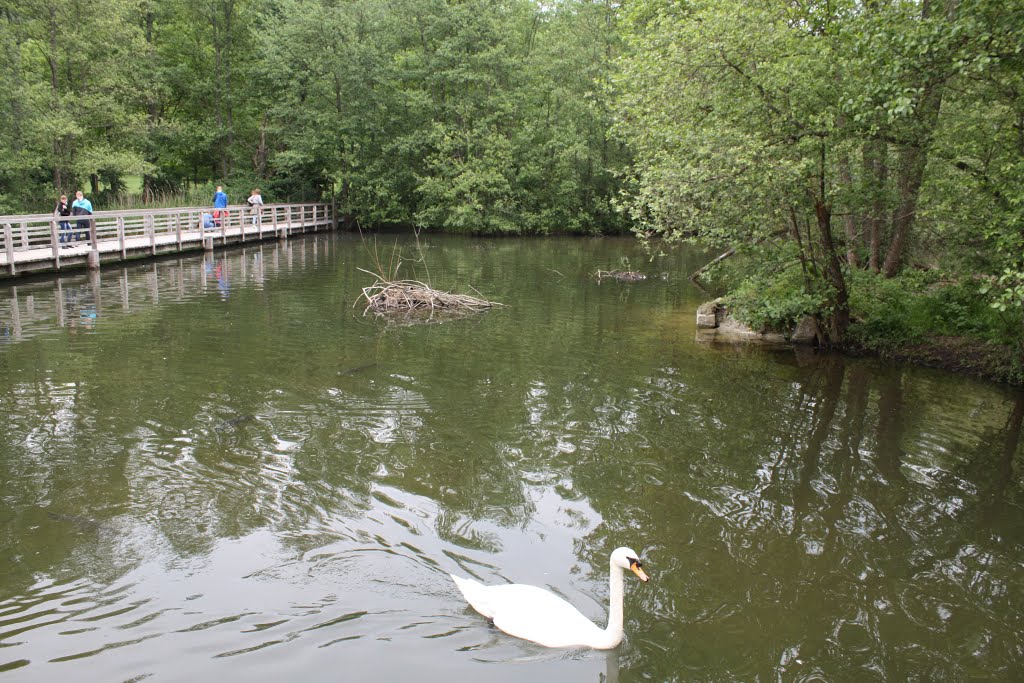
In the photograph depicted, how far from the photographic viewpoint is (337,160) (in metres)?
39.8

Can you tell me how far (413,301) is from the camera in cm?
1605

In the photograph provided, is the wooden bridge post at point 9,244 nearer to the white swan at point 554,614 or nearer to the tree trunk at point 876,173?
the white swan at point 554,614

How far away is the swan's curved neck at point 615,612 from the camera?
4.52 meters

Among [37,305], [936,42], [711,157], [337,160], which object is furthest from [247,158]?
[936,42]

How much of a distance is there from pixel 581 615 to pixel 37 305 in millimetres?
15177

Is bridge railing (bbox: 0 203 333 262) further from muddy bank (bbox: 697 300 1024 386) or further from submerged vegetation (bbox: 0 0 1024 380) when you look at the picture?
muddy bank (bbox: 697 300 1024 386)

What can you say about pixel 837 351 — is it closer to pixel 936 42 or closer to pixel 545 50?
pixel 936 42

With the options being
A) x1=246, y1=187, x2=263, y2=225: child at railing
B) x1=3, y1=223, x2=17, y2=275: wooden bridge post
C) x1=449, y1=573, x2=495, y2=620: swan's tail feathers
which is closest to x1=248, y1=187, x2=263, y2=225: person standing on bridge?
x1=246, y1=187, x2=263, y2=225: child at railing

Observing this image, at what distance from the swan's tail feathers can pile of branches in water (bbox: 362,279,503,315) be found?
11.0 m

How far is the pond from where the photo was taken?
461 cm

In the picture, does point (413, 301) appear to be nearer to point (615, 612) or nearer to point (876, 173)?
point (876, 173)

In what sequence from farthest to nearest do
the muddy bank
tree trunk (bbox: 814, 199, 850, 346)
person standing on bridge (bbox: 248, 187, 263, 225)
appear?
person standing on bridge (bbox: 248, 187, 263, 225) → tree trunk (bbox: 814, 199, 850, 346) → the muddy bank

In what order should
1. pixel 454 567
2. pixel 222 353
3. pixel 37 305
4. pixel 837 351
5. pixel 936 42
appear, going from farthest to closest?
pixel 37 305
pixel 837 351
pixel 222 353
pixel 936 42
pixel 454 567

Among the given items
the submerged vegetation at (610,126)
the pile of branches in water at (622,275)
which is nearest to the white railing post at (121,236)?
the submerged vegetation at (610,126)
